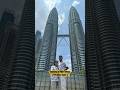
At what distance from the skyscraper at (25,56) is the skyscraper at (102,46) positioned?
84.9 feet

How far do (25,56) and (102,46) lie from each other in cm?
3514

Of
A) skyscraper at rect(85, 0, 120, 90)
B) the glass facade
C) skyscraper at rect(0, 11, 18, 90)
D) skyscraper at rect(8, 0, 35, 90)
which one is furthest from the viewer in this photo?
skyscraper at rect(0, 11, 18, 90)

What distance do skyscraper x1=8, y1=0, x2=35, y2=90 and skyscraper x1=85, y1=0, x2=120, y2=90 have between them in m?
25.9

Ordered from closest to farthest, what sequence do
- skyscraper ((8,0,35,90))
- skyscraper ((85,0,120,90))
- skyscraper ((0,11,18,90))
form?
skyscraper ((8,0,35,90)) < skyscraper ((85,0,120,90)) < skyscraper ((0,11,18,90))

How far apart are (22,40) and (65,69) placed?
301ft

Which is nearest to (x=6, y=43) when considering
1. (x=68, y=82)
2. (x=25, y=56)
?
(x=25, y=56)

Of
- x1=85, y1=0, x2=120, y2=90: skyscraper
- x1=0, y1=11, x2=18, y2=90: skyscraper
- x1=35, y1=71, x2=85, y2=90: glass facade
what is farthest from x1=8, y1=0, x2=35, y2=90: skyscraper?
x1=85, y1=0, x2=120, y2=90: skyscraper

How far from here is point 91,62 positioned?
126 meters

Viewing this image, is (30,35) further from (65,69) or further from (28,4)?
(65,69)

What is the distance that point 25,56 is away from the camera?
11938 centimetres

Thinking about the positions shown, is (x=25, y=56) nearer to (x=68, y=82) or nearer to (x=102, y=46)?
(x=68, y=82)

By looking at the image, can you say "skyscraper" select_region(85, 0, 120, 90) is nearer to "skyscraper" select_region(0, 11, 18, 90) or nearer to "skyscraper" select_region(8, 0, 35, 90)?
"skyscraper" select_region(8, 0, 35, 90)

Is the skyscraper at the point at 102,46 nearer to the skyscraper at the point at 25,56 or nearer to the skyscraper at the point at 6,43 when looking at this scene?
the skyscraper at the point at 25,56

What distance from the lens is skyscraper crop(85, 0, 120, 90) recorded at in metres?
114
